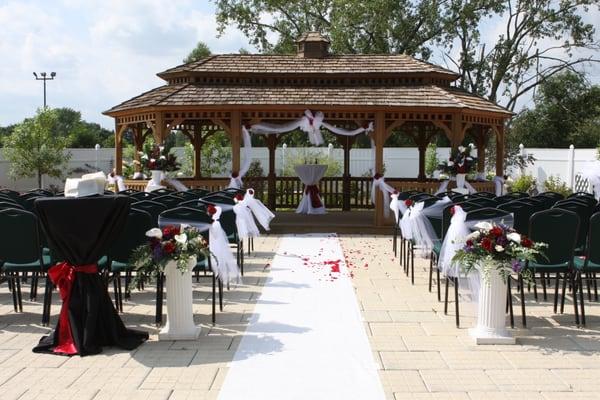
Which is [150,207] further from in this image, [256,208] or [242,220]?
[256,208]

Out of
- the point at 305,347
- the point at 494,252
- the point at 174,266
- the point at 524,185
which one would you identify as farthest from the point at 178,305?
the point at 524,185

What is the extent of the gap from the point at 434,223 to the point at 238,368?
430 cm

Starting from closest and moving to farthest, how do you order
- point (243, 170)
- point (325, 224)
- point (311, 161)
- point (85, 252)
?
1. point (85, 252)
2. point (325, 224)
3. point (243, 170)
4. point (311, 161)

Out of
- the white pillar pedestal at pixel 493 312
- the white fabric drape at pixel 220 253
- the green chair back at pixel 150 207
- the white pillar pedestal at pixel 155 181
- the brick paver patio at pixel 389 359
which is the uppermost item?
the white pillar pedestal at pixel 155 181

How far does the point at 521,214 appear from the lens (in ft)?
26.4

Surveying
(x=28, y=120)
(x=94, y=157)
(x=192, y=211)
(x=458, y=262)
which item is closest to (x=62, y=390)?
(x=192, y=211)

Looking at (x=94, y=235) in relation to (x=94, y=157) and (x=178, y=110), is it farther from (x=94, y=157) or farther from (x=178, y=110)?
(x=94, y=157)

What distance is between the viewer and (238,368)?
5078 millimetres

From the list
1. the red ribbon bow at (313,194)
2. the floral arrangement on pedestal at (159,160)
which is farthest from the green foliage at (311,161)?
the floral arrangement on pedestal at (159,160)

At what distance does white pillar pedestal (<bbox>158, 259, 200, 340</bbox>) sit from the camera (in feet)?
18.9

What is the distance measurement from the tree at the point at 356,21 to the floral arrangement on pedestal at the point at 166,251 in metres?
25.8

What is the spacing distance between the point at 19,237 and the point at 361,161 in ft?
70.5

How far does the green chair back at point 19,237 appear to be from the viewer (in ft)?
21.1

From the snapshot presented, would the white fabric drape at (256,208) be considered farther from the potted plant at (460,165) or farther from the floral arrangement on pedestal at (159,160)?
the potted plant at (460,165)
